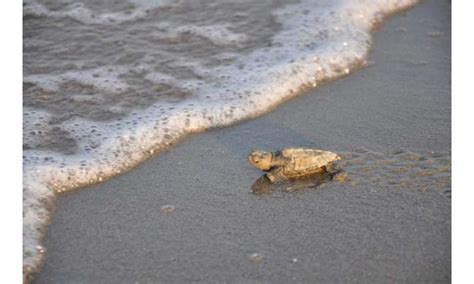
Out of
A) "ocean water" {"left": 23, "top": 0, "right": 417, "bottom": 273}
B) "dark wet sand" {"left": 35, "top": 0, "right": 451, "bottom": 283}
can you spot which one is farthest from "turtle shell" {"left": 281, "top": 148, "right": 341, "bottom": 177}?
"ocean water" {"left": 23, "top": 0, "right": 417, "bottom": 273}

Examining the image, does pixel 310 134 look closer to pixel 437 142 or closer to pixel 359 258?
pixel 437 142

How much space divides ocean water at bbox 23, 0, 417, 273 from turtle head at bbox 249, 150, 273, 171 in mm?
635

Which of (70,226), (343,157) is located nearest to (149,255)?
(70,226)

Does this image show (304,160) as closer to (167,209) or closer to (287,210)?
(287,210)

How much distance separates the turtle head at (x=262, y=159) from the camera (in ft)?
11.1

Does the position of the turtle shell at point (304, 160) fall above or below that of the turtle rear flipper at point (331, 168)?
above

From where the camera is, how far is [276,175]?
3.39 metres

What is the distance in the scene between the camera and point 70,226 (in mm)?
3188

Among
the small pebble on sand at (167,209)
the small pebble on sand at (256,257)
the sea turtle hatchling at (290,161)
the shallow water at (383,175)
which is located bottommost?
the small pebble on sand at (256,257)

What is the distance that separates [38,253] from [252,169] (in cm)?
110

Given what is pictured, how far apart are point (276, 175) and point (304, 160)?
0.49 feet

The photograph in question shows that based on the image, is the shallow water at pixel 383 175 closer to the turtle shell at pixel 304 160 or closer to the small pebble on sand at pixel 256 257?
the turtle shell at pixel 304 160

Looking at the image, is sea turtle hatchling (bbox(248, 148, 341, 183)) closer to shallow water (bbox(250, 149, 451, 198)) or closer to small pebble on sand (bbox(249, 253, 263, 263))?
shallow water (bbox(250, 149, 451, 198))

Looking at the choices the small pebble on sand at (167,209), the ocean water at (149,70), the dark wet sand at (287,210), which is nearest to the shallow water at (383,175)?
the dark wet sand at (287,210)
